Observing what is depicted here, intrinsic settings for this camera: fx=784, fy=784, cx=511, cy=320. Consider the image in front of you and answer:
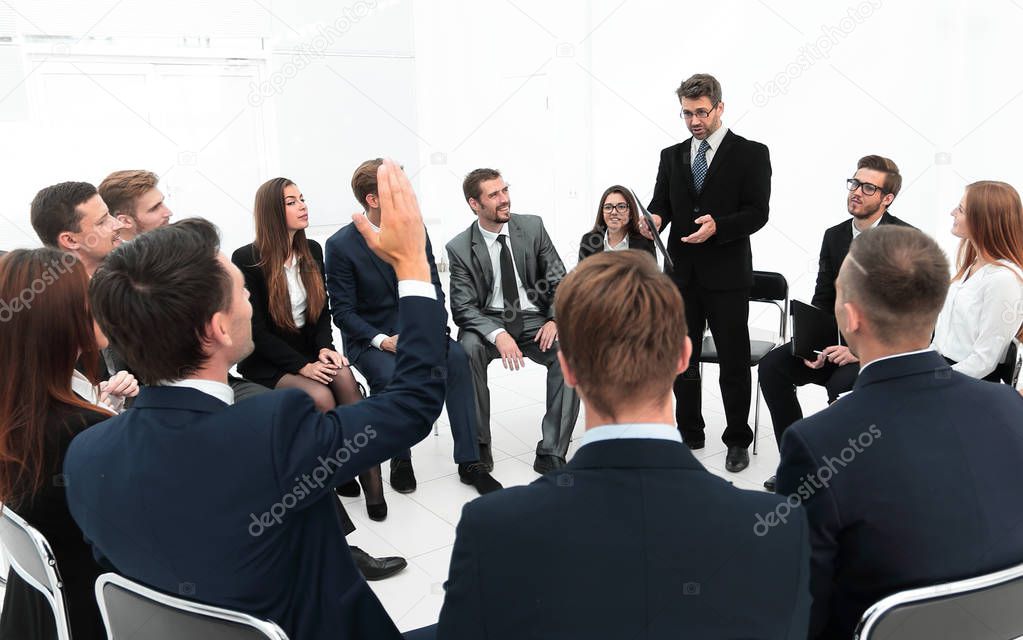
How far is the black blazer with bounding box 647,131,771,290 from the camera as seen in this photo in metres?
3.42

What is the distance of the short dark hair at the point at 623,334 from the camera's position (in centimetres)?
105

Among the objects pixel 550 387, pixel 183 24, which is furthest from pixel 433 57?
pixel 550 387

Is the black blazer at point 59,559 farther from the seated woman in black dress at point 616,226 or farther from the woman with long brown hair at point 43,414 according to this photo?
the seated woman in black dress at point 616,226

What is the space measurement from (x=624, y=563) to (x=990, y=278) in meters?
2.31

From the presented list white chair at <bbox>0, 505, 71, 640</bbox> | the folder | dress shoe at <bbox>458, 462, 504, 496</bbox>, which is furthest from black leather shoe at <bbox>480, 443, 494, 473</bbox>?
white chair at <bbox>0, 505, 71, 640</bbox>

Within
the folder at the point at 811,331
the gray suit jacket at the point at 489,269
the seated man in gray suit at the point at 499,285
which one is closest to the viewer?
the folder at the point at 811,331

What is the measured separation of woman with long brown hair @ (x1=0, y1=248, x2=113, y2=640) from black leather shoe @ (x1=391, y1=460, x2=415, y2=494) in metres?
1.78

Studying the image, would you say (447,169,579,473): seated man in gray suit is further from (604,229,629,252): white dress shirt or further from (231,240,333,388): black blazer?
(231,240,333,388): black blazer

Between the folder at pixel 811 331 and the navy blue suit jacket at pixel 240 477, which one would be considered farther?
the folder at pixel 811 331

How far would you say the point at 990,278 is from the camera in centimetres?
265

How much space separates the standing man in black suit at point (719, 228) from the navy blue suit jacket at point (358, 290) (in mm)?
1156

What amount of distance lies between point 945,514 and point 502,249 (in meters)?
2.78

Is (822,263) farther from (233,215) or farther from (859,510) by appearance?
(233,215)
